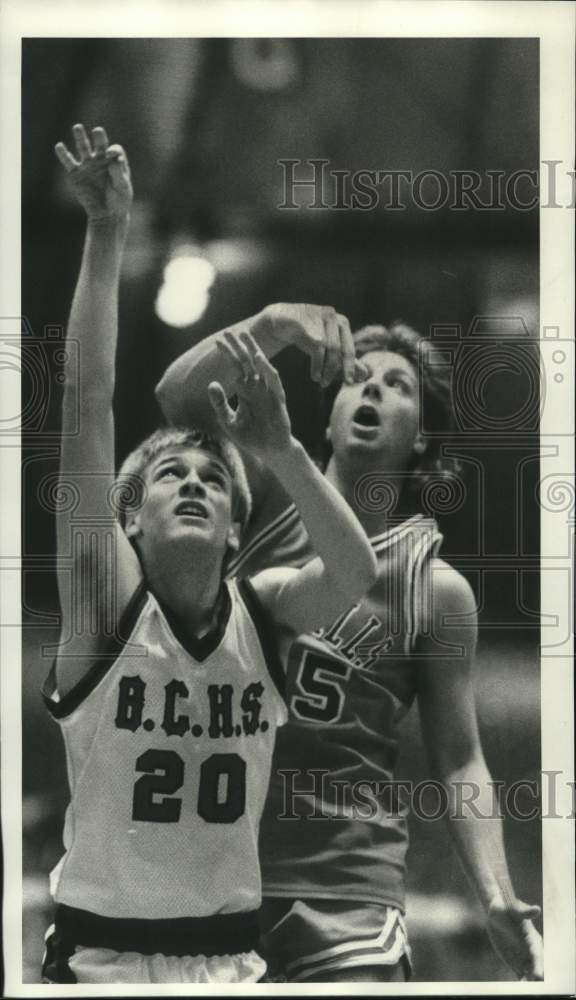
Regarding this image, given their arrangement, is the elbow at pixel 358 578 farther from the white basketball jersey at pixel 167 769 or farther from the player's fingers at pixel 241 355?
the player's fingers at pixel 241 355

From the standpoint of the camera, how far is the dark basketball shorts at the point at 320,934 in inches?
57.2

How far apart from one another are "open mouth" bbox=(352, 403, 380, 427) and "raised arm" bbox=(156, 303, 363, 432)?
0.05 meters

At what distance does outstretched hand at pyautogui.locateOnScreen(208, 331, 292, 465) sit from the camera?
1445 mm

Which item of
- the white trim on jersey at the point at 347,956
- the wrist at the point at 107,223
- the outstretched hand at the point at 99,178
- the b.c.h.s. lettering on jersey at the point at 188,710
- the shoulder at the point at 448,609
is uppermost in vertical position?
the outstretched hand at the point at 99,178

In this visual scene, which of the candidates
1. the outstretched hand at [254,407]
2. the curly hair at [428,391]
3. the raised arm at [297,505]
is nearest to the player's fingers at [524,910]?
the raised arm at [297,505]

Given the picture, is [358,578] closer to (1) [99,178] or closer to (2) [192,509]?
(2) [192,509]

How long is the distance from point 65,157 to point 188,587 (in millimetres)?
623

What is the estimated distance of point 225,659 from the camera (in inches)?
57.1

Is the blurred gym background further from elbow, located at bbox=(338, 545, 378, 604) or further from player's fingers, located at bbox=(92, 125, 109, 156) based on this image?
elbow, located at bbox=(338, 545, 378, 604)

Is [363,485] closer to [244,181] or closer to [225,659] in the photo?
[225,659]

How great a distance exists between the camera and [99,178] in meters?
1.47

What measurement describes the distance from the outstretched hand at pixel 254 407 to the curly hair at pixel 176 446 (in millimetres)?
23

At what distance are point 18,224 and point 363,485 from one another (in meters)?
0.61

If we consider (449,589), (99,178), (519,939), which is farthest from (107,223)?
(519,939)
